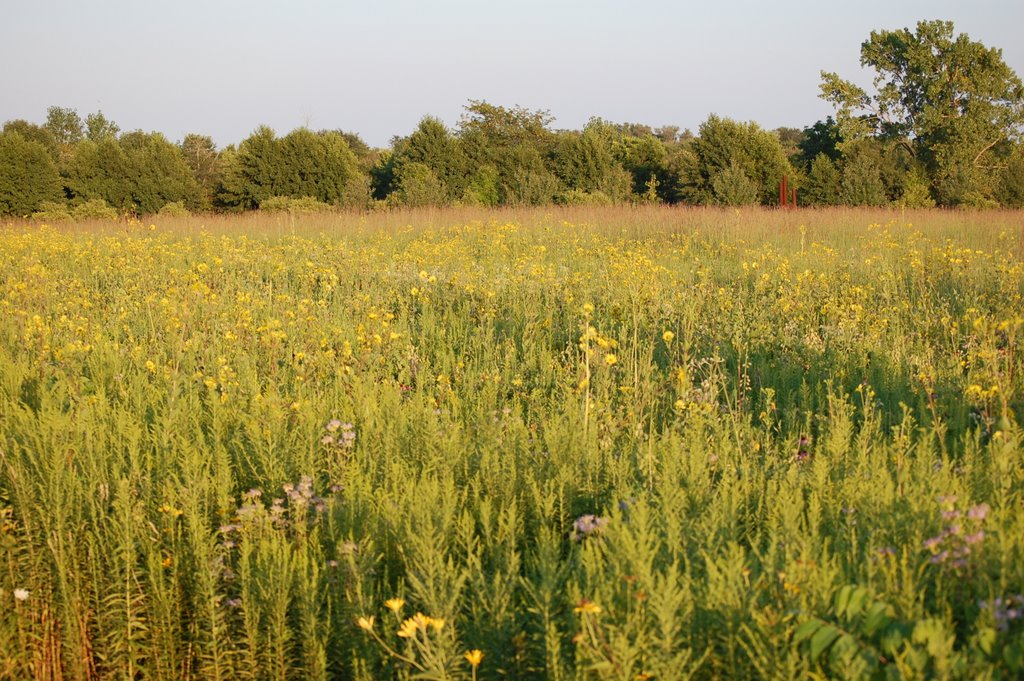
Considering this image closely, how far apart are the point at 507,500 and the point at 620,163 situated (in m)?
24.6

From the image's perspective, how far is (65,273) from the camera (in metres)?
8.62

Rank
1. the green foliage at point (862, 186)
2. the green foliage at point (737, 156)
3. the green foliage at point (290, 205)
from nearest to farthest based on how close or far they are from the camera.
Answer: the green foliage at point (290, 205), the green foliage at point (862, 186), the green foliage at point (737, 156)

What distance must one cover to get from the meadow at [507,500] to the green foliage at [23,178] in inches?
862

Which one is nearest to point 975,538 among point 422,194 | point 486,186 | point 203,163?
point 422,194

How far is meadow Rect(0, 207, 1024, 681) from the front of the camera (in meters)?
1.85

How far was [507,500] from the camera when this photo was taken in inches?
111

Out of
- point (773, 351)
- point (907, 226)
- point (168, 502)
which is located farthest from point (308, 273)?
point (907, 226)

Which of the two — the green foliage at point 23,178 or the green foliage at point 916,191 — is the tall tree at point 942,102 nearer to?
the green foliage at point 916,191

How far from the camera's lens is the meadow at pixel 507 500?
6.06 feet

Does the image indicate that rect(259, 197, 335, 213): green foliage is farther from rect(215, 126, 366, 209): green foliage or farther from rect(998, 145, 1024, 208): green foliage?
rect(998, 145, 1024, 208): green foliage

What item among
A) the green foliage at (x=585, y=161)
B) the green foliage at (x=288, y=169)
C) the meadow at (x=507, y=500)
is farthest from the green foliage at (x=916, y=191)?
the meadow at (x=507, y=500)

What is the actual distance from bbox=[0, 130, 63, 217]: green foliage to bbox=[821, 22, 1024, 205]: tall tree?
84.9ft

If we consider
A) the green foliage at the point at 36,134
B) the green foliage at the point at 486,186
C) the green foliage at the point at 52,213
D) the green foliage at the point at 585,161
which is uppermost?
the green foliage at the point at 36,134

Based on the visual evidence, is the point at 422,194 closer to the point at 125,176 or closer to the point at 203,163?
the point at 125,176
